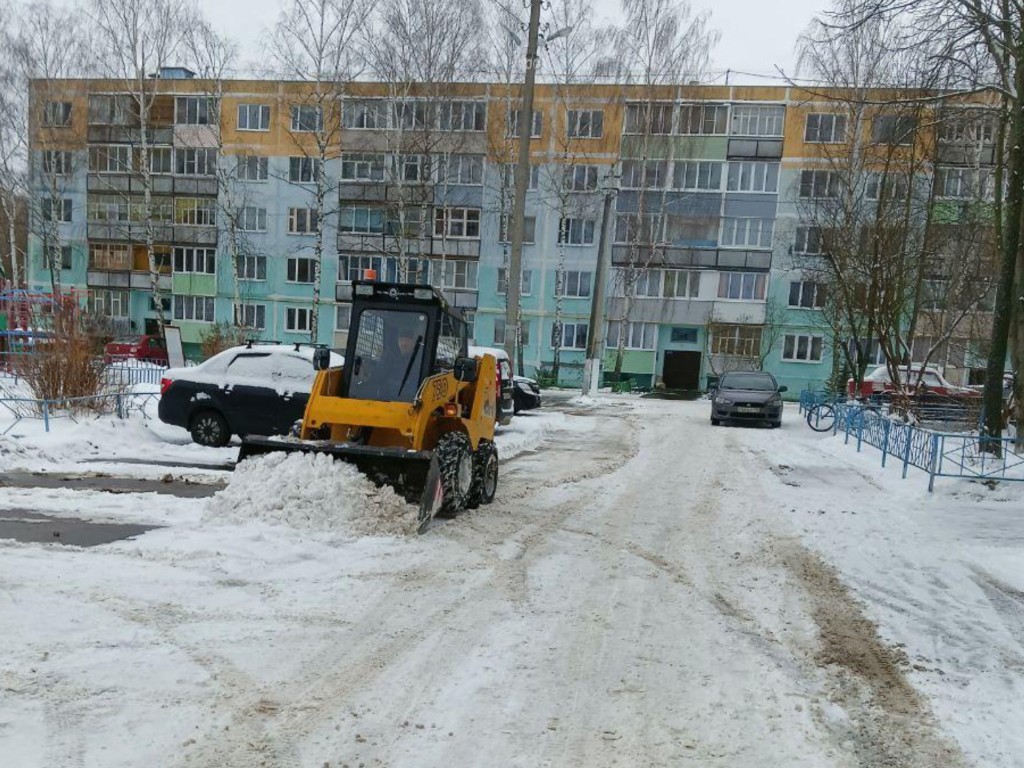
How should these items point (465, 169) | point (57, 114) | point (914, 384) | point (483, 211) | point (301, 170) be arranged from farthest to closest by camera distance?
point (301, 170)
point (483, 211)
point (465, 169)
point (57, 114)
point (914, 384)

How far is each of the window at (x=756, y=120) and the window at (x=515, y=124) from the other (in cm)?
978

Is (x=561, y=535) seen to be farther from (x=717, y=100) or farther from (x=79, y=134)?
(x=79, y=134)

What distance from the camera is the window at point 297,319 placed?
41.2 metres

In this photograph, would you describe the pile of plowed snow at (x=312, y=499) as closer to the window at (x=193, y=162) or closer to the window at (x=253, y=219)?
the window at (x=253, y=219)

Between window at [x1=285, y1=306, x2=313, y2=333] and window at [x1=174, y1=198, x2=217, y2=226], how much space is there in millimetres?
6389

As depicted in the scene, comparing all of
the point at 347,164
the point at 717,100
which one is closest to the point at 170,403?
the point at 347,164

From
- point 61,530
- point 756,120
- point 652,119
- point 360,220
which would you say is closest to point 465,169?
point 360,220

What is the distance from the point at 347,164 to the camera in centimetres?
3959

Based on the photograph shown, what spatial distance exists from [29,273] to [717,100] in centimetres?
4030

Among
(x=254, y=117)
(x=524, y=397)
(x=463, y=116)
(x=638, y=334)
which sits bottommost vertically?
(x=524, y=397)

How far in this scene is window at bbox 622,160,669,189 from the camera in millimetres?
37062

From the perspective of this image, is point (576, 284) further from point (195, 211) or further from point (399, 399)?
point (399, 399)

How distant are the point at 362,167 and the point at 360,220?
9.00ft

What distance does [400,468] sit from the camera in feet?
22.7
